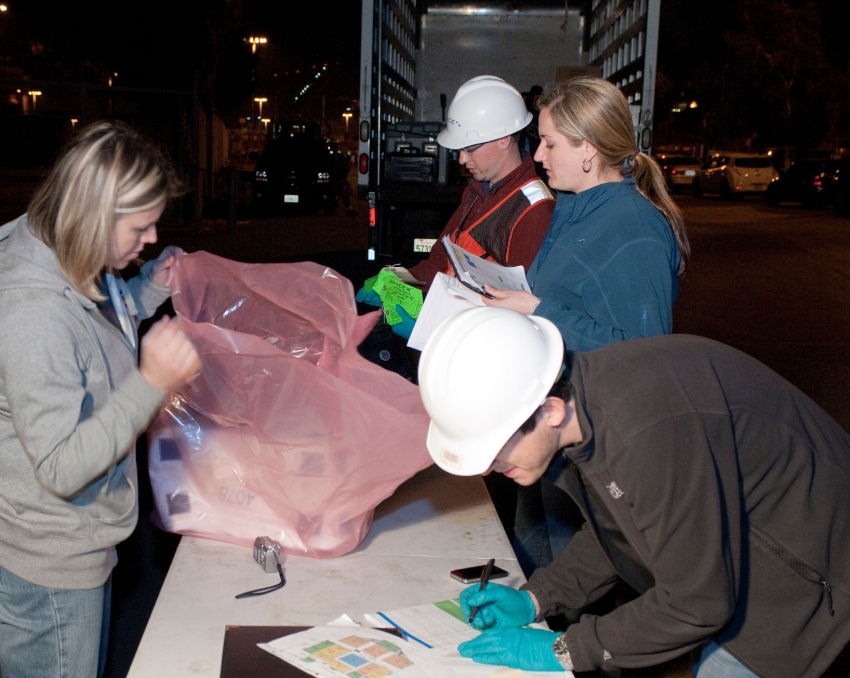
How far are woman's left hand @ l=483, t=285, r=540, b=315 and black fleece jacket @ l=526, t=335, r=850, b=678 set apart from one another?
88 centimetres

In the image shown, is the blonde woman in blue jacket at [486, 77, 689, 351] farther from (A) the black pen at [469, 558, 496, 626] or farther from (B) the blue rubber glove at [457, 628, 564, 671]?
(B) the blue rubber glove at [457, 628, 564, 671]

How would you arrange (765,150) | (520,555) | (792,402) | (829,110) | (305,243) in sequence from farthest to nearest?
(765,150)
(829,110)
(305,243)
(520,555)
(792,402)

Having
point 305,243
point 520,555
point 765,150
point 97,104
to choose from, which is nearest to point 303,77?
point 765,150

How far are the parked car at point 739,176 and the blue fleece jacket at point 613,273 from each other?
27.7 meters

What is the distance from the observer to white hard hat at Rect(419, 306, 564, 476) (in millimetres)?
1597

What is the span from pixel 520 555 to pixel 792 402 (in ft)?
5.62

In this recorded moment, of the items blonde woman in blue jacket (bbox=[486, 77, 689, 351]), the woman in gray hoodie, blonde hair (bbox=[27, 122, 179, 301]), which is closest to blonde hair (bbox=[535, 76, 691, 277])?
blonde woman in blue jacket (bbox=[486, 77, 689, 351])

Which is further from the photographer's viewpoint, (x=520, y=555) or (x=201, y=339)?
(x=520, y=555)

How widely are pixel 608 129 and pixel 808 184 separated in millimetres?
24287

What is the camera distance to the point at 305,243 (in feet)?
47.1

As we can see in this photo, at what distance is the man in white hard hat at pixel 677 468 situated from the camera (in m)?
1.55

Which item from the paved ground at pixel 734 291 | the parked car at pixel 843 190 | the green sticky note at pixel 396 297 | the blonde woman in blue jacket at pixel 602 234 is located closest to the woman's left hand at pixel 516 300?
the blonde woman in blue jacket at pixel 602 234

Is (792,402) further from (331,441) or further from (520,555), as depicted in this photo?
(520,555)

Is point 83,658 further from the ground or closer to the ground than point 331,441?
closer to the ground
